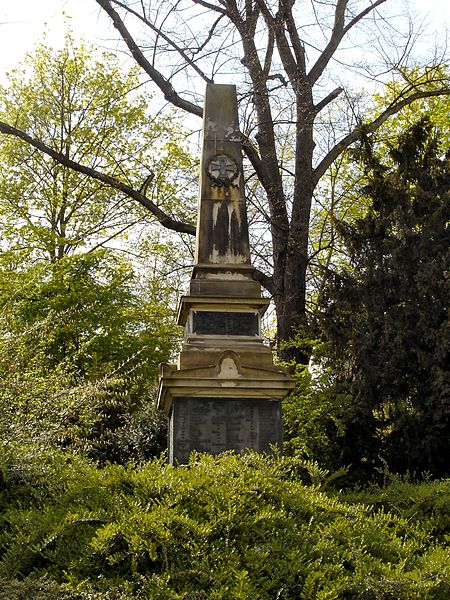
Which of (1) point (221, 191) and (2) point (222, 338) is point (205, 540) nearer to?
(2) point (222, 338)

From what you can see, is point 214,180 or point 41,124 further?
point 41,124

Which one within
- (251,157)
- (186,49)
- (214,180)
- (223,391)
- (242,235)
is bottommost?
(223,391)

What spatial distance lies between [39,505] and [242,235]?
17.3 ft

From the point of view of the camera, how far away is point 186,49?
1593cm

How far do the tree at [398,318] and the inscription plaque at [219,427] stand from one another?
2.27 metres

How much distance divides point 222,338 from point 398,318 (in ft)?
9.22

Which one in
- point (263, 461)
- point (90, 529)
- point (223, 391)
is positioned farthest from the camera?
point (223, 391)

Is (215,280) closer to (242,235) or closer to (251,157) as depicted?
(242,235)

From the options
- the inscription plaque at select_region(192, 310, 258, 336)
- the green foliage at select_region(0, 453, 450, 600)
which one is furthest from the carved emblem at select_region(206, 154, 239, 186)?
the green foliage at select_region(0, 453, 450, 600)

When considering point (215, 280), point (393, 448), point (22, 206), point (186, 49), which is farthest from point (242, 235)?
point (22, 206)

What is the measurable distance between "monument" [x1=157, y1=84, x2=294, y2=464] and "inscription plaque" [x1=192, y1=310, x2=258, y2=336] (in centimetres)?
1

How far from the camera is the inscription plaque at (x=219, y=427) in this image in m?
9.28

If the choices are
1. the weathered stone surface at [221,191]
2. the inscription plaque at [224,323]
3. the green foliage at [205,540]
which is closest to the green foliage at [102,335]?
the inscription plaque at [224,323]

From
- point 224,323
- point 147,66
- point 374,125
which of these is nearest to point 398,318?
point 224,323
